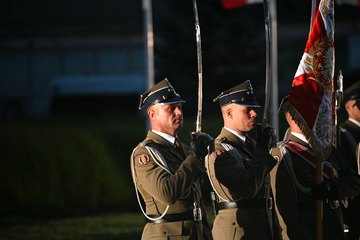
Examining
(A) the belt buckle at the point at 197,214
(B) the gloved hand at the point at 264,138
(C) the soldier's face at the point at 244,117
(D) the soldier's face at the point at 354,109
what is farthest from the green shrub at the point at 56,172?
(B) the gloved hand at the point at 264,138

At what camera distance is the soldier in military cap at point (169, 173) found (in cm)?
780

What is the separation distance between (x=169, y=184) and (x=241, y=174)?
0.62 meters

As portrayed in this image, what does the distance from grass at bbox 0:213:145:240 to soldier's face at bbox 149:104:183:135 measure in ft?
20.2

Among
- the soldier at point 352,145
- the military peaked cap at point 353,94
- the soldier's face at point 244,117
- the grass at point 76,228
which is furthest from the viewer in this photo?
the grass at point 76,228

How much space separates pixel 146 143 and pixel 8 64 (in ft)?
110

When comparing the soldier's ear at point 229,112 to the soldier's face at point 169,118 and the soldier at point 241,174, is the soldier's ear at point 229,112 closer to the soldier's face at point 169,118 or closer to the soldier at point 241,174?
the soldier at point 241,174

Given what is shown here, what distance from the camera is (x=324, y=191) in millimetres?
8344

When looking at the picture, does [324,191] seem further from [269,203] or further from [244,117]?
[244,117]

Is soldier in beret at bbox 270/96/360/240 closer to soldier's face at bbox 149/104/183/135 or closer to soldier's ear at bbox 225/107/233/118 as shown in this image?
soldier's ear at bbox 225/107/233/118

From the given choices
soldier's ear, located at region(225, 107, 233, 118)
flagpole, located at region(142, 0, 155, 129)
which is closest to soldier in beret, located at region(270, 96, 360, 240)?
soldier's ear, located at region(225, 107, 233, 118)

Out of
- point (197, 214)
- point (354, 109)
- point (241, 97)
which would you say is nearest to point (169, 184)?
point (197, 214)

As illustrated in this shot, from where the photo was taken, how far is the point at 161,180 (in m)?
7.84

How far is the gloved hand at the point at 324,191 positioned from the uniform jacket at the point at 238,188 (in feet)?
1.26

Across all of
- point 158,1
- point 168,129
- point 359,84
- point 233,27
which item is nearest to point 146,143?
point 168,129
